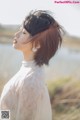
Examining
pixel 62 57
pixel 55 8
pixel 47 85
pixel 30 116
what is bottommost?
pixel 30 116

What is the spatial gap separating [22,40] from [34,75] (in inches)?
8.5

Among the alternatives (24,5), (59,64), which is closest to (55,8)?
(24,5)

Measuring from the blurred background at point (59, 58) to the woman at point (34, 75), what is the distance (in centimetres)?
3

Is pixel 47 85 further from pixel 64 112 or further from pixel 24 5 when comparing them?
pixel 24 5

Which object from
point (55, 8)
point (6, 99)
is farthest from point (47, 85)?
point (55, 8)

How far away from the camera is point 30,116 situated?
6.99 ft

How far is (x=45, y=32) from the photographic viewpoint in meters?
2.14

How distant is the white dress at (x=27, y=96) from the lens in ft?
6.95

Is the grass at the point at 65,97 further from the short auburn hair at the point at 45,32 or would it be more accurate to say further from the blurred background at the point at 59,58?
the short auburn hair at the point at 45,32

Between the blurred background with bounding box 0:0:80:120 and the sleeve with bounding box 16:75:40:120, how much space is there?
89mm

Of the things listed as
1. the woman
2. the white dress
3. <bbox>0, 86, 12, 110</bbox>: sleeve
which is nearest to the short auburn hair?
the woman

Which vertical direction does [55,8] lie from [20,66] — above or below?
above

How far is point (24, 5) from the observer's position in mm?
2162

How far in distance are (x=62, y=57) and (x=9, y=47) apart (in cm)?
32
